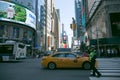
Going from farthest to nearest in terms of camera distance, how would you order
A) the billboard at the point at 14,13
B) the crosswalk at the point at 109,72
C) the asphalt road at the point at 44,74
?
the billboard at the point at 14,13, the asphalt road at the point at 44,74, the crosswalk at the point at 109,72

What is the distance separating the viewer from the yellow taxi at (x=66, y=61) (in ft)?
61.6

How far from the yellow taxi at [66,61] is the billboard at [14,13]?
4977cm

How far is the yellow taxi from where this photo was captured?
18791mm

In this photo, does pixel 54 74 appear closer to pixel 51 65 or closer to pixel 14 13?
pixel 51 65

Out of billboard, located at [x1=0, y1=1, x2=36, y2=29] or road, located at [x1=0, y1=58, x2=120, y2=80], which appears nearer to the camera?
road, located at [x1=0, y1=58, x2=120, y2=80]

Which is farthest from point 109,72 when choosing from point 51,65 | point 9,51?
point 9,51

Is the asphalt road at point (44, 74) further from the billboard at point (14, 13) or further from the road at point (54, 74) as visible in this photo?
the billboard at point (14, 13)

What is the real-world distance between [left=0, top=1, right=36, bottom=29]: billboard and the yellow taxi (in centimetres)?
4977

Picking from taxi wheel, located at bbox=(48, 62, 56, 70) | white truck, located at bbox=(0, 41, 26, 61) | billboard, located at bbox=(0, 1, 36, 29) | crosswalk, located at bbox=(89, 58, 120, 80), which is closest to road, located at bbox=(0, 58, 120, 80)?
crosswalk, located at bbox=(89, 58, 120, 80)

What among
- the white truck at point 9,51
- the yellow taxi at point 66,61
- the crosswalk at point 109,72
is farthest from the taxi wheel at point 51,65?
the white truck at point 9,51

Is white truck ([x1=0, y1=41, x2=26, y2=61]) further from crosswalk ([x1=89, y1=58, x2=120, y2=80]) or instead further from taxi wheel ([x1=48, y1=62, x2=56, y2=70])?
crosswalk ([x1=89, y1=58, x2=120, y2=80])

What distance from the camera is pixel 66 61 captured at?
1881 cm

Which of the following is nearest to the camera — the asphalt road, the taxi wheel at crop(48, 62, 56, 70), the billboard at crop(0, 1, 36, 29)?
the asphalt road

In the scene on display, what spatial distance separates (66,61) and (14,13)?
52.4m
